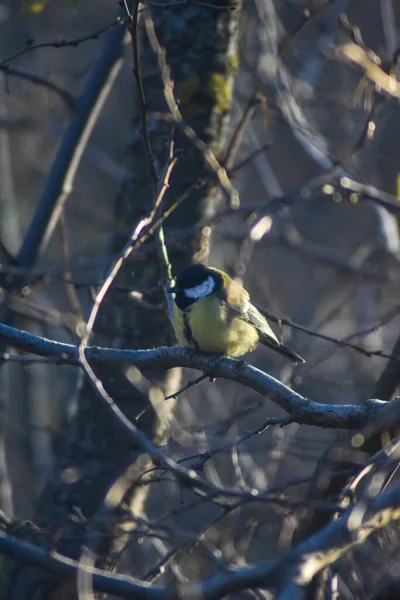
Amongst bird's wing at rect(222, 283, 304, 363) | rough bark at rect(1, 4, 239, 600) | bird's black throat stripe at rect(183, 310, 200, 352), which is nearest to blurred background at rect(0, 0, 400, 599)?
rough bark at rect(1, 4, 239, 600)

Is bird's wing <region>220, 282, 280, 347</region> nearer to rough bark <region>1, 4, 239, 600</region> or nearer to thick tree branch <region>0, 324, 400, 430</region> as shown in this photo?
rough bark <region>1, 4, 239, 600</region>

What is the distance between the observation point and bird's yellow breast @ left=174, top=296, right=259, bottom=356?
11.4 feet

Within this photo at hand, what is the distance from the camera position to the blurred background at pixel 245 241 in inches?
143

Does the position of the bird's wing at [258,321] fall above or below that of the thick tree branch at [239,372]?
below

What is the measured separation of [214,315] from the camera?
3.59 metres

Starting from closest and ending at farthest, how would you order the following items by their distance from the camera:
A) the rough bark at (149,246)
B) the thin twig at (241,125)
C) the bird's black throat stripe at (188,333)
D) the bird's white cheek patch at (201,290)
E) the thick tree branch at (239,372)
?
the thick tree branch at (239,372) → the bird's black throat stripe at (188,333) → the bird's white cheek patch at (201,290) → the thin twig at (241,125) → the rough bark at (149,246)

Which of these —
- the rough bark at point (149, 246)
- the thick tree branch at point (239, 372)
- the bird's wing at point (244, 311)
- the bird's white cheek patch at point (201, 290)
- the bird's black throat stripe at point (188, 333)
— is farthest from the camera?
the rough bark at point (149, 246)

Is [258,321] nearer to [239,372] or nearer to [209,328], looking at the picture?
[209,328]

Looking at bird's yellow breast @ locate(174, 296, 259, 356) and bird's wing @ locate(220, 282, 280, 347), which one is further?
bird's wing @ locate(220, 282, 280, 347)

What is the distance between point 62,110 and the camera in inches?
324

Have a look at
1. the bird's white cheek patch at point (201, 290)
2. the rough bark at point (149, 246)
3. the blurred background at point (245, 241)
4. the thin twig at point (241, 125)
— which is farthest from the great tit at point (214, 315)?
the thin twig at point (241, 125)

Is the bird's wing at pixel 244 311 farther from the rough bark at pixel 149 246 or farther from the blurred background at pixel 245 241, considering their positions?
the rough bark at pixel 149 246

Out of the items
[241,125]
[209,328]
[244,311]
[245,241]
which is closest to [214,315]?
[209,328]

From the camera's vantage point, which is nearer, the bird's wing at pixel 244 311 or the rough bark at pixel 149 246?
the bird's wing at pixel 244 311
